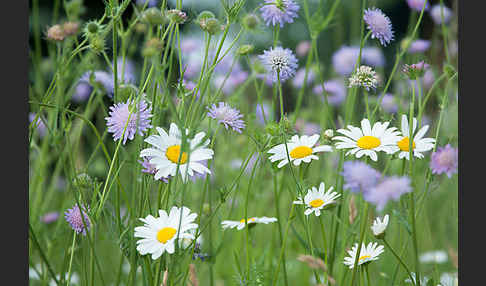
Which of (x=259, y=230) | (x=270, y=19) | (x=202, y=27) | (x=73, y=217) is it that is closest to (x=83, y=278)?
(x=73, y=217)

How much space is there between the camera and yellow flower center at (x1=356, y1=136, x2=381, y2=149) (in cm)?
58

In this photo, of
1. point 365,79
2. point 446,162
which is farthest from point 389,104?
point 446,162

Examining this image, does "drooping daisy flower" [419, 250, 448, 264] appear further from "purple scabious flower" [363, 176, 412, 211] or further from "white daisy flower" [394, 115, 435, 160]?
"purple scabious flower" [363, 176, 412, 211]

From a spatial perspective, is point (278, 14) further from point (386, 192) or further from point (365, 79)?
point (386, 192)

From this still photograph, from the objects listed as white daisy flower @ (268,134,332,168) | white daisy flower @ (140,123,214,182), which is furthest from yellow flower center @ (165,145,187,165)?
white daisy flower @ (268,134,332,168)

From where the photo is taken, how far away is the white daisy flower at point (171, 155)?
1.81 feet

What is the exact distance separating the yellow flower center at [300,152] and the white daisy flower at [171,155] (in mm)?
126

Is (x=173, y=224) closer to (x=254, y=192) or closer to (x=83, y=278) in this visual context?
(x=83, y=278)

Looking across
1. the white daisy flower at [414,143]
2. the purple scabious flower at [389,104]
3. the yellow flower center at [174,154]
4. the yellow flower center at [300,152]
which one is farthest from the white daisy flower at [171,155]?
the purple scabious flower at [389,104]

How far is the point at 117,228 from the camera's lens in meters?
0.61

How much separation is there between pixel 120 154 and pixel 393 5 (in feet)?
8.48

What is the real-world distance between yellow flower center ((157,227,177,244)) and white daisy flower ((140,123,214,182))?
0.21 ft

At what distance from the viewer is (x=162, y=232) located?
562mm

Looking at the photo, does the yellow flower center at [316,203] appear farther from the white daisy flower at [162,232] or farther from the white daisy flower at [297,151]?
the white daisy flower at [162,232]
